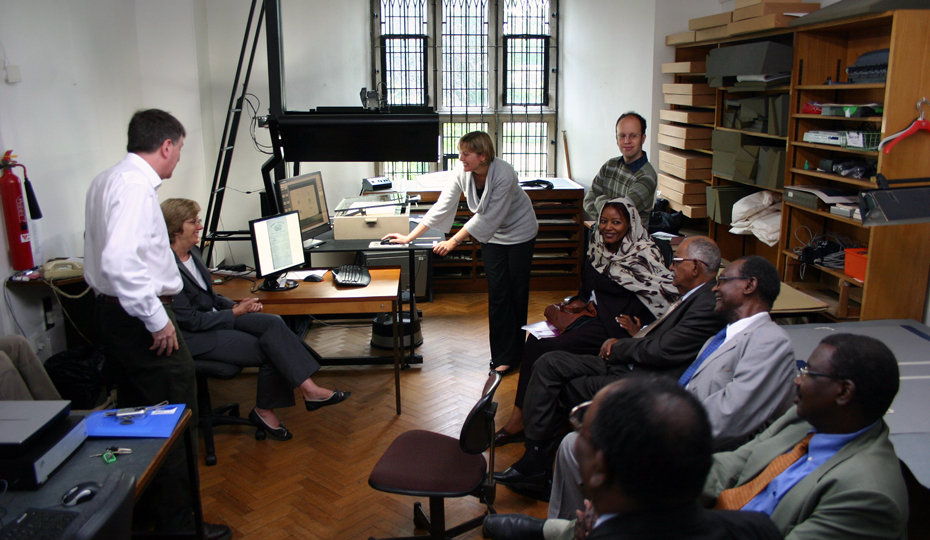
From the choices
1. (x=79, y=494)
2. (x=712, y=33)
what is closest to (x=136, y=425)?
(x=79, y=494)

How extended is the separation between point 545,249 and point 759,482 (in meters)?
4.19

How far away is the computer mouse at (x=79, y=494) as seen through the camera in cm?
168

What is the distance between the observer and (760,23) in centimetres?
405

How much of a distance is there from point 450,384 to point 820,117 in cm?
261

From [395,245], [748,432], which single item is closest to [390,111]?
[395,245]

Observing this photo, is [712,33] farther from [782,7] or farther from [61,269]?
[61,269]

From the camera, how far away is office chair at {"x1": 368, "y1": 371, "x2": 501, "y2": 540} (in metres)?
2.24

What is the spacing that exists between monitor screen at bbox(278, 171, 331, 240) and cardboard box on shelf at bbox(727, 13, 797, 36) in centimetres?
283

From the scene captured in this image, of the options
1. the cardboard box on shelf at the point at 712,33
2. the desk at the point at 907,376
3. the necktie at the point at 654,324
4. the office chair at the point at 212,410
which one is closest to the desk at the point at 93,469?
the office chair at the point at 212,410

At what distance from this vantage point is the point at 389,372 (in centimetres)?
433

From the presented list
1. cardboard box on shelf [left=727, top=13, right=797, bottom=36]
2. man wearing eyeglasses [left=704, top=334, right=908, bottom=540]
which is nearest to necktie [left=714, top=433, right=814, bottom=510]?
man wearing eyeglasses [left=704, top=334, right=908, bottom=540]

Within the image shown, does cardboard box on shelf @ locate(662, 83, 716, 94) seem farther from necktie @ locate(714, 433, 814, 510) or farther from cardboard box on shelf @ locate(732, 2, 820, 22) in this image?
necktie @ locate(714, 433, 814, 510)

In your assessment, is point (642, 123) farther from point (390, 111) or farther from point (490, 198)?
point (390, 111)

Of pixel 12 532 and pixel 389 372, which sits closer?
pixel 12 532
